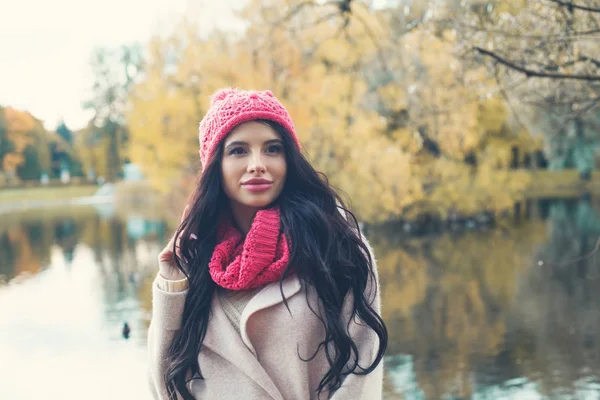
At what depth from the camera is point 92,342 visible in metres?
9.55

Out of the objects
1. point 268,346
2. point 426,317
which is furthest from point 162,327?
point 426,317

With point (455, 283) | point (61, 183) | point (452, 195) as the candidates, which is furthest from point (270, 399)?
point (61, 183)

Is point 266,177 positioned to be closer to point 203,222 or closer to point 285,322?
point 203,222

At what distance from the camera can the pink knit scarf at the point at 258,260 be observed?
1700 millimetres

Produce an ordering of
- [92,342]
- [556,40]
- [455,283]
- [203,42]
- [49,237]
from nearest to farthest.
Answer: [556,40] → [92,342] → [455,283] → [203,42] → [49,237]

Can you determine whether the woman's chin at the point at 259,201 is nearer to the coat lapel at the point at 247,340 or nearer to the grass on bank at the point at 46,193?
the coat lapel at the point at 247,340

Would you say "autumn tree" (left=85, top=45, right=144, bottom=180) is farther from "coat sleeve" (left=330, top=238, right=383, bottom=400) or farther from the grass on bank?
"coat sleeve" (left=330, top=238, right=383, bottom=400)

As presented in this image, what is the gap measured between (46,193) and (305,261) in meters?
53.3

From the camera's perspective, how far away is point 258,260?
5.57 ft

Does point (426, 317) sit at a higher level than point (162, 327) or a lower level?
lower

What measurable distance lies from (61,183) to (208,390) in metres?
55.3

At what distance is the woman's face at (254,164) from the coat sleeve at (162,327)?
1.00 feet

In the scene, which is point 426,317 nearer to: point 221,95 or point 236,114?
point 221,95

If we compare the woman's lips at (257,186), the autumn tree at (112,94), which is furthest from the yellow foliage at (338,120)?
the autumn tree at (112,94)
